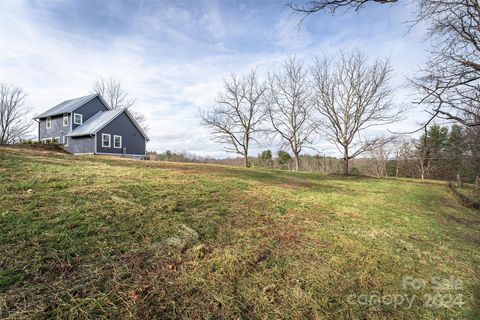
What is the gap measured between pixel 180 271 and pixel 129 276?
419 millimetres

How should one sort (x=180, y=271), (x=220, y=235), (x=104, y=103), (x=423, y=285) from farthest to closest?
1. (x=104, y=103)
2. (x=220, y=235)
3. (x=423, y=285)
4. (x=180, y=271)

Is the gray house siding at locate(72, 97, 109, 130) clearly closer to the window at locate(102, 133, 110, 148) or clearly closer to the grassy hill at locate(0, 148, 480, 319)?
the window at locate(102, 133, 110, 148)

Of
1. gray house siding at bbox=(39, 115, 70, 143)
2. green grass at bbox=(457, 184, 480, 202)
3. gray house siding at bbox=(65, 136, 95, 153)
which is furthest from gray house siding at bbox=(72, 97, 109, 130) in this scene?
green grass at bbox=(457, 184, 480, 202)

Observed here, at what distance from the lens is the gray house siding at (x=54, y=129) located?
78.3 ft

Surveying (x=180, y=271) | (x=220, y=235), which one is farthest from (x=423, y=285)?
(x=180, y=271)

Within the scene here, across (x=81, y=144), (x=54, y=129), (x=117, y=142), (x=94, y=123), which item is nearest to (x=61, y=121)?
(x=54, y=129)

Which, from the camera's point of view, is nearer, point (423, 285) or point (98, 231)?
point (423, 285)

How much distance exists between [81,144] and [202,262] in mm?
25213

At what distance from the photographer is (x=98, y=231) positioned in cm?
259

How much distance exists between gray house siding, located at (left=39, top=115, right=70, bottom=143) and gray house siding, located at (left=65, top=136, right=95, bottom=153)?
1.36 metres

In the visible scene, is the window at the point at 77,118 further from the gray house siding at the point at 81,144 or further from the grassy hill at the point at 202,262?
the grassy hill at the point at 202,262

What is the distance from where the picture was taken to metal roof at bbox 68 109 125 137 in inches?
861

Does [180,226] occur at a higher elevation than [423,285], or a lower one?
higher

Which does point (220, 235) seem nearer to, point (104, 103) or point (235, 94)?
point (235, 94)
